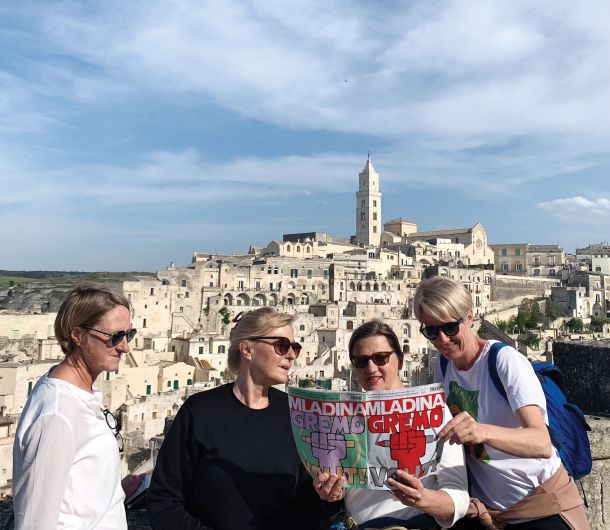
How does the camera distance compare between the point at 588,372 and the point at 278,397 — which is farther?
the point at 588,372

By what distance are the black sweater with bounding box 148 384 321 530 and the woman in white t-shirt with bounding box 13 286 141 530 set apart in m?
0.32

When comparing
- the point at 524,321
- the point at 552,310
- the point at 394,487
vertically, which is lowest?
the point at 524,321

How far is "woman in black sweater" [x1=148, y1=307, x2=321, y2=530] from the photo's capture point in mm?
3344

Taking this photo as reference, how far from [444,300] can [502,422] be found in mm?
796

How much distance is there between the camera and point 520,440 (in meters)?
3.05

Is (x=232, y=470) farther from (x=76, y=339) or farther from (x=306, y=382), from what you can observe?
(x=306, y=382)

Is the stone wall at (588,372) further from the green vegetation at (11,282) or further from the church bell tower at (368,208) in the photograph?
the green vegetation at (11,282)

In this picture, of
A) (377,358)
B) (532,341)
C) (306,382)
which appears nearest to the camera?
(377,358)

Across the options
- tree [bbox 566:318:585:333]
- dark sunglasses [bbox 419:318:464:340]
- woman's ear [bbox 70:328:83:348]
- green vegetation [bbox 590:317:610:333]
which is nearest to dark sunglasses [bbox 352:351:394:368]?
dark sunglasses [bbox 419:318:464:340]

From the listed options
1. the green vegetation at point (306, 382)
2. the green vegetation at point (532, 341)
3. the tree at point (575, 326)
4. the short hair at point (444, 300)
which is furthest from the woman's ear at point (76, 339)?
the tree at point (575, 326)

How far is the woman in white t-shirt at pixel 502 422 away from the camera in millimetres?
3191

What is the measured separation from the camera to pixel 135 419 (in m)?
26.6

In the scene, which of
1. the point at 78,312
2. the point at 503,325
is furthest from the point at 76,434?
the point at 503,325

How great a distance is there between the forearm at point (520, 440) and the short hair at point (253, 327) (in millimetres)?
1383
